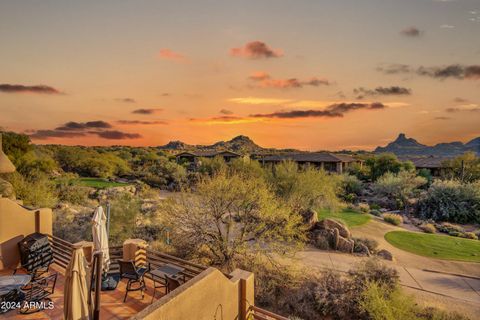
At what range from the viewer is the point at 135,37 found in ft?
48.4

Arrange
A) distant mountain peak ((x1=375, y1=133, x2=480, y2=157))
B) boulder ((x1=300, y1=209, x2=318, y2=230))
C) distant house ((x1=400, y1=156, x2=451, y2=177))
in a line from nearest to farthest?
1. boulder ((x1=300, y1=209, x2=318, y2=230))
2. distant house ((x1=400, y1=156, x2=451, y2=177))
3. distant mountain peak ((x1=375, y1=133, x2=480, y2=157))

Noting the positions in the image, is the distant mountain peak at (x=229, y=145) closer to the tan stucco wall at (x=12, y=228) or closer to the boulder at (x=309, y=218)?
the boulder at (x=309, y=218)

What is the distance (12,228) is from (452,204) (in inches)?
1308

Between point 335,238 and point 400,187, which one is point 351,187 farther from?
point 335,238

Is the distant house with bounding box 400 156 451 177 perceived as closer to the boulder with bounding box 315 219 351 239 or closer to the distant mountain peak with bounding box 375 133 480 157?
the boulder with bounding box 315 219 351 239

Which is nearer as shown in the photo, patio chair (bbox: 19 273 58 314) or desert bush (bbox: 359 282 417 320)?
patio chair (bbox: 19 273 58 314)

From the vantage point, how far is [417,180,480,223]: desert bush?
2539 centimetres

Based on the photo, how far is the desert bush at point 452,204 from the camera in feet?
83.3

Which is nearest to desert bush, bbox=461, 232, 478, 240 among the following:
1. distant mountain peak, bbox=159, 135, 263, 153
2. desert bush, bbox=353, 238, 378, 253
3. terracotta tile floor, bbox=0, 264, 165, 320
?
desert bush, bbox=353, 238, 378, 253

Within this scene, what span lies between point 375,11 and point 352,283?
1426cm

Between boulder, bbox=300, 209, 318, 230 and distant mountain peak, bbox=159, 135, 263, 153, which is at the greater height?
distant mountain peak, bbox=159, 135, 263, 153

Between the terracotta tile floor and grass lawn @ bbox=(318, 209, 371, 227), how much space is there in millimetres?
17647

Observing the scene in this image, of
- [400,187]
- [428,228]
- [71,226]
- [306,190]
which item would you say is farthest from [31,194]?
[400,187]

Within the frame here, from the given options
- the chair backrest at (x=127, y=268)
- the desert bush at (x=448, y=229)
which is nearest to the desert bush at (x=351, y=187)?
the desert bush at (x=448, y=229)
